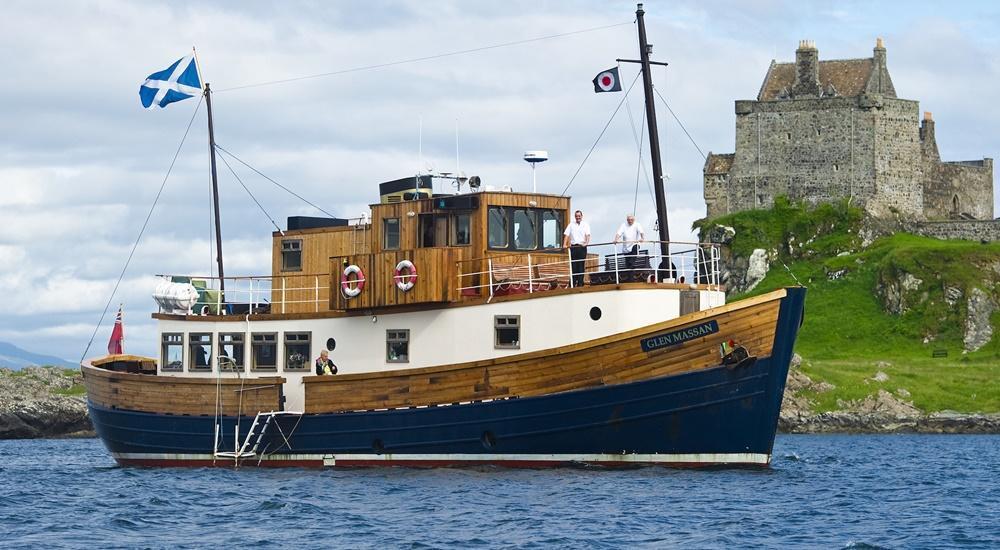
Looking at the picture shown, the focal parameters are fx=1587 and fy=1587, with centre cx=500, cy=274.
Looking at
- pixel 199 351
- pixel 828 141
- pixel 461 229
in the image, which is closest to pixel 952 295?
pixel 828 141

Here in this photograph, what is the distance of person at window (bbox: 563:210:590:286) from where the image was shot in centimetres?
3322

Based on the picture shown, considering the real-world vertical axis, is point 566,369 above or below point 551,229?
below

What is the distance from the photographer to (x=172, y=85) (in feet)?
133

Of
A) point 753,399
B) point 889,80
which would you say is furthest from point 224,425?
point 889,80

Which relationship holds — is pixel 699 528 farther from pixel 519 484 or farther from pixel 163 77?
pixel 163 77

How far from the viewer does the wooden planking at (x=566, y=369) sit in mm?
31078

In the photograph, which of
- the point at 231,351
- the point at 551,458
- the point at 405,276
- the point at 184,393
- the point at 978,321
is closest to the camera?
the point at 551,458

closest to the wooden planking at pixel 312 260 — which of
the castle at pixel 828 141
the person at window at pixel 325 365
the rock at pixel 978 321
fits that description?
the person at window at pixel 325 365

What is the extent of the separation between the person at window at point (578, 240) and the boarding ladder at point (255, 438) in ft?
23.6

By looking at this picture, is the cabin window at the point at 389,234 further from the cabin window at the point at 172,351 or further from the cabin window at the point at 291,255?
the cabin window at the point at 172,351

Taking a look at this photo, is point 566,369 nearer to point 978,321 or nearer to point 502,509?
point 502,509

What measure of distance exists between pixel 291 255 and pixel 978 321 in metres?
47.2

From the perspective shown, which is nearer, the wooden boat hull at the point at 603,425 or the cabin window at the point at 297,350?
the wooden boat hull at the point at 603,425

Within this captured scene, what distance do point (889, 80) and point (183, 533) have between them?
70.9 meters
